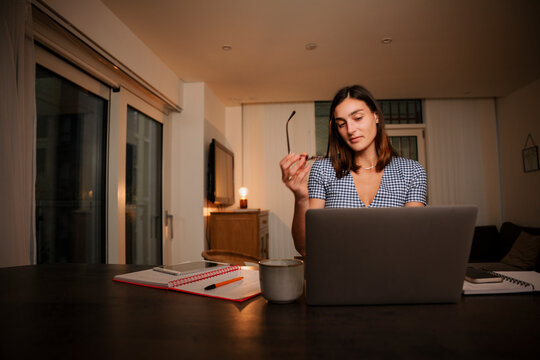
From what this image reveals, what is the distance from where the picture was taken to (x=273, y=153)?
198 inches

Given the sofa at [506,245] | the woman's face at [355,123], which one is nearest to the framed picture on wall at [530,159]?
the sofa at [506,245]

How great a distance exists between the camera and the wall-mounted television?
3.90 metres

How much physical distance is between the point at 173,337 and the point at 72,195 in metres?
2.15

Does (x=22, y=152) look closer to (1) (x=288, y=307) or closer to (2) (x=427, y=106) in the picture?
(1) (x=288, y=307)

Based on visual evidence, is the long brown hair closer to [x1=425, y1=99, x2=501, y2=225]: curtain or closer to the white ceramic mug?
the white ceramic mug

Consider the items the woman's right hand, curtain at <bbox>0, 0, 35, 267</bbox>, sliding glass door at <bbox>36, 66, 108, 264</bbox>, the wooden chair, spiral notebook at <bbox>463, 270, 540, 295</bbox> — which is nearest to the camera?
spiral notebook at <bbox>463, 270, 540, 295</bbox>

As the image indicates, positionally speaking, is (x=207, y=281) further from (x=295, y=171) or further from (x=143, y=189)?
(x=143, y=189)

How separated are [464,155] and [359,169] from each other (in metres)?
4.14

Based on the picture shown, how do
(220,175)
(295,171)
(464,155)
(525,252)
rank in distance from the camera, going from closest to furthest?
(295,171) < (525,252) < (220,175) < (464,155)

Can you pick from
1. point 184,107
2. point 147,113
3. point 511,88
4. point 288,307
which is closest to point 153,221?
point 147,113

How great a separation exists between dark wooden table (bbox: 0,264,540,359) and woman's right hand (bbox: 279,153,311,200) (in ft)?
1.50

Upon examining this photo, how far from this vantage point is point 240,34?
114 inches

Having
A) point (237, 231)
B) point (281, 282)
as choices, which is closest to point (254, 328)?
point (281, 282)

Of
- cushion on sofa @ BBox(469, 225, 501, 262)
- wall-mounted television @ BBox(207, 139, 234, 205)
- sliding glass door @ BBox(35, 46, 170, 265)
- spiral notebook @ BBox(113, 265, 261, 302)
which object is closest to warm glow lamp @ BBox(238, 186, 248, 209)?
wall-mounted television @ BBox(207, 139, 234, 205)
